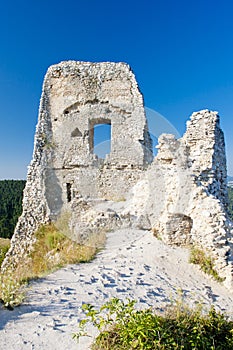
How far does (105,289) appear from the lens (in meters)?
4.13

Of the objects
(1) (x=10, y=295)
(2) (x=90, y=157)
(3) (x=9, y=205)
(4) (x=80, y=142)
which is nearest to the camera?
(1) (x=10, y=295)

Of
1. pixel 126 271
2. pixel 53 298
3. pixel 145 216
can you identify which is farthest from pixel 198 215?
pixel 53 298

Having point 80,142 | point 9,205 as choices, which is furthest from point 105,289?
point 9,205

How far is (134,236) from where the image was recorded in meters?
6.60

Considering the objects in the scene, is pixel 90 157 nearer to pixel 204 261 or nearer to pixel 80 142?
pixel 80 142

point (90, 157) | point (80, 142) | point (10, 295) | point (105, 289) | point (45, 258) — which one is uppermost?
point (80, 142)

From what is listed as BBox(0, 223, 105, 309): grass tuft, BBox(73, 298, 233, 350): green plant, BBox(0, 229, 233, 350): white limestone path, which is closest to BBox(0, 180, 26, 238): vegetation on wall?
BBox(0, 223, 105, 309): grass tuft

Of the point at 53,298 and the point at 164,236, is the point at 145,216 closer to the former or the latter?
the point at 164,236

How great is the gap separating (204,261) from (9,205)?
34774mm

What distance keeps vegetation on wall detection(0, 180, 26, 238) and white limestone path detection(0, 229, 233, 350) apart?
28204mm

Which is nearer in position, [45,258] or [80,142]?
[45,258]

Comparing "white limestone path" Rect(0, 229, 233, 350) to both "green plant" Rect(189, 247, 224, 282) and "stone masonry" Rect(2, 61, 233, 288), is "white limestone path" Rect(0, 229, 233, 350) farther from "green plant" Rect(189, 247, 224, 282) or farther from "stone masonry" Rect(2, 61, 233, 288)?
"stone masonry" Rect(2, 61, 233, 288)

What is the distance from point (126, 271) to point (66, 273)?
3.18 ft

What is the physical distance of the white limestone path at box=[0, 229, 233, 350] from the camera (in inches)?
116
